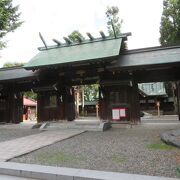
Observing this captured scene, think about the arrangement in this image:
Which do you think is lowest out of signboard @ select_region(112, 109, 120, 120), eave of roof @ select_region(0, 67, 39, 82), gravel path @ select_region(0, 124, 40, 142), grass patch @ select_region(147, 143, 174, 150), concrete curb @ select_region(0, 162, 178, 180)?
concrete curb @ select_region(0, 162, 178, 180)

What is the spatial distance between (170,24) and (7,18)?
18704 millimetres

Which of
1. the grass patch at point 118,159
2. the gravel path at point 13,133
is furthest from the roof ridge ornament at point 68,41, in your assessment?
the grass patch at point 118,159

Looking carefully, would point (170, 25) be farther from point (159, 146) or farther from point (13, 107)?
point (159, 146)

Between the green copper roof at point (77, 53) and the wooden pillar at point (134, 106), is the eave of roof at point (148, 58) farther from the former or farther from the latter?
the wooden pillar at point (134, 106)

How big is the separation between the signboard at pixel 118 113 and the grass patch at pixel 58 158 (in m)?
7.19

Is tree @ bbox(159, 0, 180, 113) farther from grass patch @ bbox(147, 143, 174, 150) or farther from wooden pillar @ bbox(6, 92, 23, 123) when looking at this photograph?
grass patch @ bbox(147, 143, 174, 150)

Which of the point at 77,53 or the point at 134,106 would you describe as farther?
the point at 77,53

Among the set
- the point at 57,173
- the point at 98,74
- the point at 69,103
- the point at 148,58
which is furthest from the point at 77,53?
the point at 57,173

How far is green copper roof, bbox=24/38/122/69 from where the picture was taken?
13.6 metres

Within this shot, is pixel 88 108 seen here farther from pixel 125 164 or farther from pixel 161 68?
pixel 125 164

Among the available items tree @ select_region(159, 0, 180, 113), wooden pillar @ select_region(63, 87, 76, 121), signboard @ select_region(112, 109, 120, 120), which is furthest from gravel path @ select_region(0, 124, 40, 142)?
tree @ select_region(159, 0, 180, 113)

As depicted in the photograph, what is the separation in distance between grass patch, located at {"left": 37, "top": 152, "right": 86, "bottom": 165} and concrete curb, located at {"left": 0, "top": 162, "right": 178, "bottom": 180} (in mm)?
610

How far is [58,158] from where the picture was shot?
22.0 ft

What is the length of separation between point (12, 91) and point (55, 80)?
4100mm
